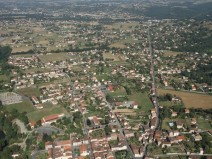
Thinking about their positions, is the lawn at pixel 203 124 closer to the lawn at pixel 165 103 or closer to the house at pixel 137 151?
the lawn at pixel 165 103

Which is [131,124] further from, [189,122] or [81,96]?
[81,96]

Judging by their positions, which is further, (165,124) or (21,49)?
(21,49)

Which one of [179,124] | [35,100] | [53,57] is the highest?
[179,124]

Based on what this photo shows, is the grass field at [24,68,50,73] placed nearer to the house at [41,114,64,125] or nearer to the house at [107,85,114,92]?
the house at [107,85,114,92]

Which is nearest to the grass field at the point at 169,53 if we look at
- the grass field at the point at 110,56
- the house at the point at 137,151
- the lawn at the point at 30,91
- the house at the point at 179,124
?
the grass field at the point at 110,56

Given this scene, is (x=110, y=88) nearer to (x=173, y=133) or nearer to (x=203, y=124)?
(x=203, y=124)

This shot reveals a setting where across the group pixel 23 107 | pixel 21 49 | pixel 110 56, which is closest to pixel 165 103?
pixel 23 107

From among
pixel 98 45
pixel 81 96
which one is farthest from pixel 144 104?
pixel 98 45
